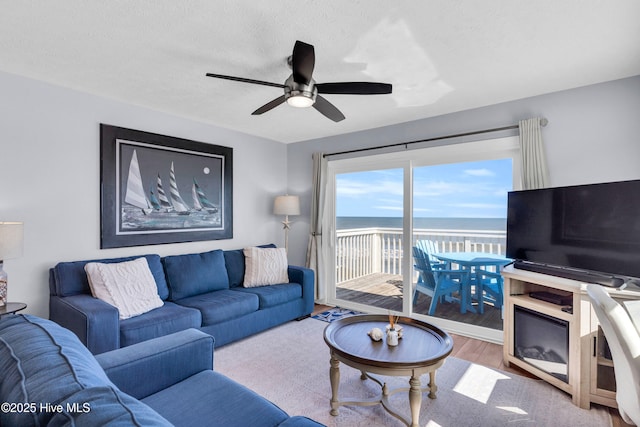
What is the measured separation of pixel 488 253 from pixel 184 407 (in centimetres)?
323

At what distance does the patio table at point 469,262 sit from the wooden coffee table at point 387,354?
1403 mm

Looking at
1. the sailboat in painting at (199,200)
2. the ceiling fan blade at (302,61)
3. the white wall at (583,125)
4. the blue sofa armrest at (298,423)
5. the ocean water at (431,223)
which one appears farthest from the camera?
the sailboat in painting at (199,200)

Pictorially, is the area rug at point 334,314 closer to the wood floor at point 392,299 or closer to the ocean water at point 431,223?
the wood floor at point 392,299

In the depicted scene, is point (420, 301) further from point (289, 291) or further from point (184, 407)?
point (184, 407)

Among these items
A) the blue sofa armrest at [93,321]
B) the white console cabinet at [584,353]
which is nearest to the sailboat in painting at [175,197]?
the blue sofa armrest at [93,321]

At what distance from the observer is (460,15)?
187 centimetres

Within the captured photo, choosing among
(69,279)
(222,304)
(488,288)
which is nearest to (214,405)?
(222,304)

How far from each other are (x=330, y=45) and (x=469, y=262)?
8.68 feet

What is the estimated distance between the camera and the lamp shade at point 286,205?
14.8 ft

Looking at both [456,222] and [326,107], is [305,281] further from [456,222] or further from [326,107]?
[326,107]

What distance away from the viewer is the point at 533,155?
2.98 m

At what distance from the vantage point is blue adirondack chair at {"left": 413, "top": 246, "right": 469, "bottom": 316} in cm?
364

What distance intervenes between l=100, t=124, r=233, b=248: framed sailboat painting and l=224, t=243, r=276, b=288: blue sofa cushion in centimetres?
34

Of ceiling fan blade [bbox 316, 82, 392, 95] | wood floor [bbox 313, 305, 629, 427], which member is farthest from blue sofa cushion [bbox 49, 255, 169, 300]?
wood floor [bbox 313, 305, 629, 427]
